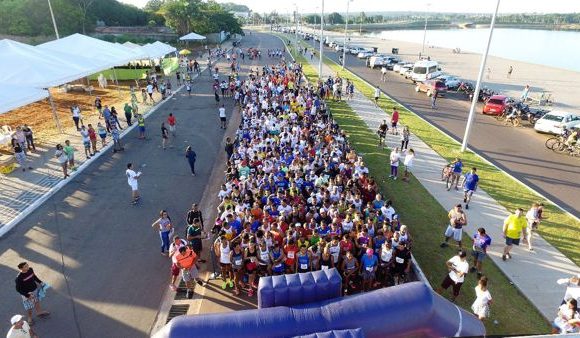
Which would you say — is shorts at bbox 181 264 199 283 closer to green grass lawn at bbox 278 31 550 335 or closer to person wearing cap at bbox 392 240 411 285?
person wearing cap at bbox 392 240 411 285

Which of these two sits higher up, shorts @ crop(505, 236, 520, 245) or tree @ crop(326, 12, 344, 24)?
tree @ crop(326, 12, 344, 24)

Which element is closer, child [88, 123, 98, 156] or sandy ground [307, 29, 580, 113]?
child [88, 123, 98, 156]

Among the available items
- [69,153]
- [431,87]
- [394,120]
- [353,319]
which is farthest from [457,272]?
[431,87]

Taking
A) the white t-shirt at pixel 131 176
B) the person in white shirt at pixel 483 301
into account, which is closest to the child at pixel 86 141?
the white t-shirt at pixel 131 176

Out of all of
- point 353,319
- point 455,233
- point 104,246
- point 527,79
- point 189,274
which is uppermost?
point 353,319

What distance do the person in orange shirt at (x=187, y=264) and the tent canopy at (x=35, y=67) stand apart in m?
14.4

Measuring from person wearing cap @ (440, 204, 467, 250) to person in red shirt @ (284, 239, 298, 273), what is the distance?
471cm

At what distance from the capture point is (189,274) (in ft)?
29.2

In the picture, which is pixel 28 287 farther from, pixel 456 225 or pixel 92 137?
pixel 456 225

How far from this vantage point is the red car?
24938mm

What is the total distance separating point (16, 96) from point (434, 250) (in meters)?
17.3

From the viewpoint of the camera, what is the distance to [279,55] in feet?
172

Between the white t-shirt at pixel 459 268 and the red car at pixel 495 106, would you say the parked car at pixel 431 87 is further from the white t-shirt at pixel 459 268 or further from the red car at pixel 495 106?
the white t-shirt at pixel 459 268

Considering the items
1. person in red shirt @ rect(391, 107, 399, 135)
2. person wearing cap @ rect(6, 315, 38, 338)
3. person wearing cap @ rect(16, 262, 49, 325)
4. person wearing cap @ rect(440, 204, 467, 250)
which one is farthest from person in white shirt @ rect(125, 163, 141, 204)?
person in red shirt @ rect(391, 107, 399, 135)
